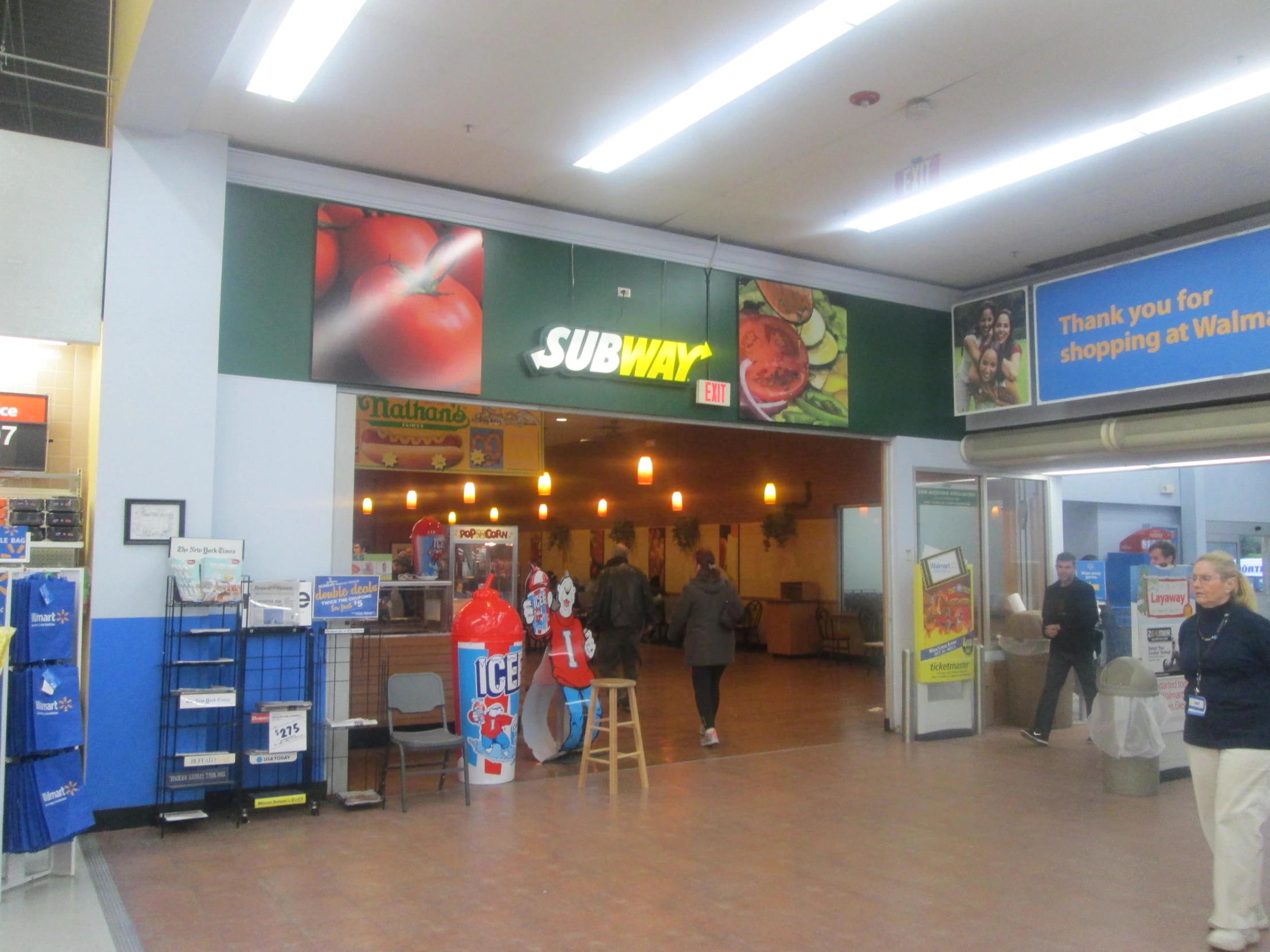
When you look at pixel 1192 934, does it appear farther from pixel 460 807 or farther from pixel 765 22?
pixel 765 22

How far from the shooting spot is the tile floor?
3951mm

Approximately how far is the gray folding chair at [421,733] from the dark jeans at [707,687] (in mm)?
1932

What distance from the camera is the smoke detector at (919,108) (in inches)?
213

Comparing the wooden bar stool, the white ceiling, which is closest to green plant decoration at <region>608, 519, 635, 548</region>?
the white ceiling

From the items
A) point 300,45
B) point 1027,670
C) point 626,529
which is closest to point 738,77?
point 300,45

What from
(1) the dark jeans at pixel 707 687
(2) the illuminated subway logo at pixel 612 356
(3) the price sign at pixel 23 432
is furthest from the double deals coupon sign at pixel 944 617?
(3) the price sign at pixel 23 432

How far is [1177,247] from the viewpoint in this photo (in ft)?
22.4

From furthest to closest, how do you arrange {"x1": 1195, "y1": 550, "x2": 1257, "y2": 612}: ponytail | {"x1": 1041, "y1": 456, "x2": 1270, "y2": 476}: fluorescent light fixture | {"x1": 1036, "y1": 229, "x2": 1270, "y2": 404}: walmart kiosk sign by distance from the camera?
{"x1": 1041, "y1": 456, "x2": 1270, "y2": 476}: fluorescent light fixture → {"x1": 1036, "y1": 229, "x2": 1270, "y2": 404}: walmart kiosk sign → {"x1": 1195, "y1": 550, "x2": 1257, "y2": 612}: ponytail

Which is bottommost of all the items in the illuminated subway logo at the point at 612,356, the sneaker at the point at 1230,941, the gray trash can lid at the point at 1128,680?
the sneaker at the point at 1230,941

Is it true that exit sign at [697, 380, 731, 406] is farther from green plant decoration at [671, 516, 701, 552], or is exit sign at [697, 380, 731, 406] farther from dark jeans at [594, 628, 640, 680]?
green plant decoration at [671, 516, 701, 552]

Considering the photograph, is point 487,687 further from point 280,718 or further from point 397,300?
point 397,300

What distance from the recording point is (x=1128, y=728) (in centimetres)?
622

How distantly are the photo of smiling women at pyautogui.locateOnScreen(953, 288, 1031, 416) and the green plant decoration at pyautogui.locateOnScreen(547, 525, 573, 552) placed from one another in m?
11.9

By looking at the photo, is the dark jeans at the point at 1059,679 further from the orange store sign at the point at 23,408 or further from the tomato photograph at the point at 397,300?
the orange store sign at the point at 23,408
